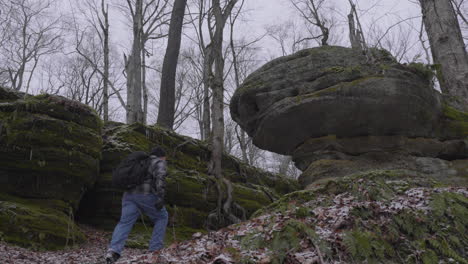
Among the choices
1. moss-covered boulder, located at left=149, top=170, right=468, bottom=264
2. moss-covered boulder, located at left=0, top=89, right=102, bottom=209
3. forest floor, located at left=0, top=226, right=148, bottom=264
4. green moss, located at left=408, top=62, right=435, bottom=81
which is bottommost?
forest floor, located at left=0, top=226, right=148, bottom=264

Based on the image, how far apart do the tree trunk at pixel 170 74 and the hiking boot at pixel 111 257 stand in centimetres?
637

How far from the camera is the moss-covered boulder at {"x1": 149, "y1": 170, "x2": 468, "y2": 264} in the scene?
330cm

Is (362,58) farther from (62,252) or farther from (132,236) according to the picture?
(62,252)

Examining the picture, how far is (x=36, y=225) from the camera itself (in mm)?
6047

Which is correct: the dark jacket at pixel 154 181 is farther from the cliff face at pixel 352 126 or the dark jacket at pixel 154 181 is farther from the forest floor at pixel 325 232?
the cliff face at pixel 352 126

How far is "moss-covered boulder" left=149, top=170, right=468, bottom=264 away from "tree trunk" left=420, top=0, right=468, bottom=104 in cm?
500

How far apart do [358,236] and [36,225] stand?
5590 millimetres

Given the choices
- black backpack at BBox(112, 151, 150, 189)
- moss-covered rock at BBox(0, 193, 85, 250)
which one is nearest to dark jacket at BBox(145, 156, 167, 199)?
black backpack at BBox(112, 151, 150, 189)

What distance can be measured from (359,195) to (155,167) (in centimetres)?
332

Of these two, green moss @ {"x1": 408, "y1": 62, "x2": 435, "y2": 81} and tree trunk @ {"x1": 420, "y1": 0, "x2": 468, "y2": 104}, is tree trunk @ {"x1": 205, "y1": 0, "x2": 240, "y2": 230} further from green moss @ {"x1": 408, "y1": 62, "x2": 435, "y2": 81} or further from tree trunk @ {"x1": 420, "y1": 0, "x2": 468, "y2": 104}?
tree trunk @ {"x1": 420, "y1": 0, "x2": 468, "y2": 104}

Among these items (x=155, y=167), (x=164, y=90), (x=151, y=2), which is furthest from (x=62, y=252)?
(x=151, y=2)

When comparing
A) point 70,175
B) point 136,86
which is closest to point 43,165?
point 70,175

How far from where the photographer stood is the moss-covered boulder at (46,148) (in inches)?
265

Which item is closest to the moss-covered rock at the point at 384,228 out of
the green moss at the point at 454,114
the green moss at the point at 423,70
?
the green moss at the point at 423,70
